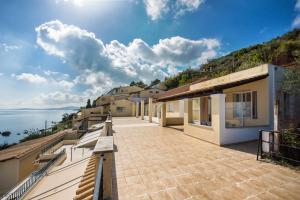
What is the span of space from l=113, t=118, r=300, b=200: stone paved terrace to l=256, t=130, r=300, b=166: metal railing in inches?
23.6

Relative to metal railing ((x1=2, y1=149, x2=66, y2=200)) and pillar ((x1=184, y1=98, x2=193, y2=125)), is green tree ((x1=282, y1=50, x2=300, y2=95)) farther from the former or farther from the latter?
metal railing ((x1=2, y1=149, x2=66, y2=200))

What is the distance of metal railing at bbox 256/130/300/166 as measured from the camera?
6.07m

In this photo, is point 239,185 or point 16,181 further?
point 16,181

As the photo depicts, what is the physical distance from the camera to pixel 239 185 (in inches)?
170

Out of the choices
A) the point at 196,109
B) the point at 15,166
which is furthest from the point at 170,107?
the point at 15,166

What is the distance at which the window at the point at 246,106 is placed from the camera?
1007 centimetres

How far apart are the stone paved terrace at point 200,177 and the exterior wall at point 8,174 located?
16.7 metres

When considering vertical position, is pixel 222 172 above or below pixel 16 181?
above

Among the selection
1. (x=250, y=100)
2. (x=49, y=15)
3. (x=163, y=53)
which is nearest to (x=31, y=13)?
(x=49, y=15)

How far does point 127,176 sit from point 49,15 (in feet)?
42.2

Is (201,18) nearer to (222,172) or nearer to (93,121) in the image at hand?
(222,172)

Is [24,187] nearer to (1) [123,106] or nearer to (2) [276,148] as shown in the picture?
(2) [276,148]

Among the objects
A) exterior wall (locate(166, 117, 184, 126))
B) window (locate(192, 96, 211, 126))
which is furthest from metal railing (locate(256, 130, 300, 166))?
exterior wall (locate(166, 117, 184, 126))

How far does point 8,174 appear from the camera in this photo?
53.3 feet
